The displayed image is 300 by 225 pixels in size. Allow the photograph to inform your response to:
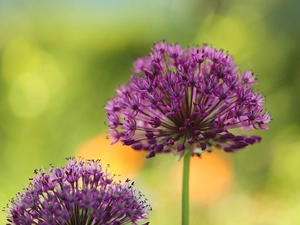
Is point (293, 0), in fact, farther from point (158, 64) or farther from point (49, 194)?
point (49, 194)

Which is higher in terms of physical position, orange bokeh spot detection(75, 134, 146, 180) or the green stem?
orange bokeh spot detection(75, 134, 146, 180)

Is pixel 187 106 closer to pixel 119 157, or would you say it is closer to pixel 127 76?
pixel 119 157

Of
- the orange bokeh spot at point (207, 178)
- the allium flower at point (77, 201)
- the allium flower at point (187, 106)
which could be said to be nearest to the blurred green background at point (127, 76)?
the orange bokeh spot at point (207, 178)

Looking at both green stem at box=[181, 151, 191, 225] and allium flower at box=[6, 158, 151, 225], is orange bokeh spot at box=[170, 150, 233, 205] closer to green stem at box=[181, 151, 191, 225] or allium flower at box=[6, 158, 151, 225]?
green stem at box=[181, 151, 191, 225]

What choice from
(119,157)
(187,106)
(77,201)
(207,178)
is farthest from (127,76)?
(77,201)

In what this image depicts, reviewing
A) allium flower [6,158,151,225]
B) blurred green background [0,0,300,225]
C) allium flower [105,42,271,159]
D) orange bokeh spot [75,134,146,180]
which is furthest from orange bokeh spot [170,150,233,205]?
allium flower [6,158,151,225]

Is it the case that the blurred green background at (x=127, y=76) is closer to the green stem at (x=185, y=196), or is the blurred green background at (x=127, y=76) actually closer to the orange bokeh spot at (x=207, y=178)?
the orange bokeh spot at (x=207, y=178)

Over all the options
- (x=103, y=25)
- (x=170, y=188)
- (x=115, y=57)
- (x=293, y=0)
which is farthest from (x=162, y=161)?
(x=293, y=0)
